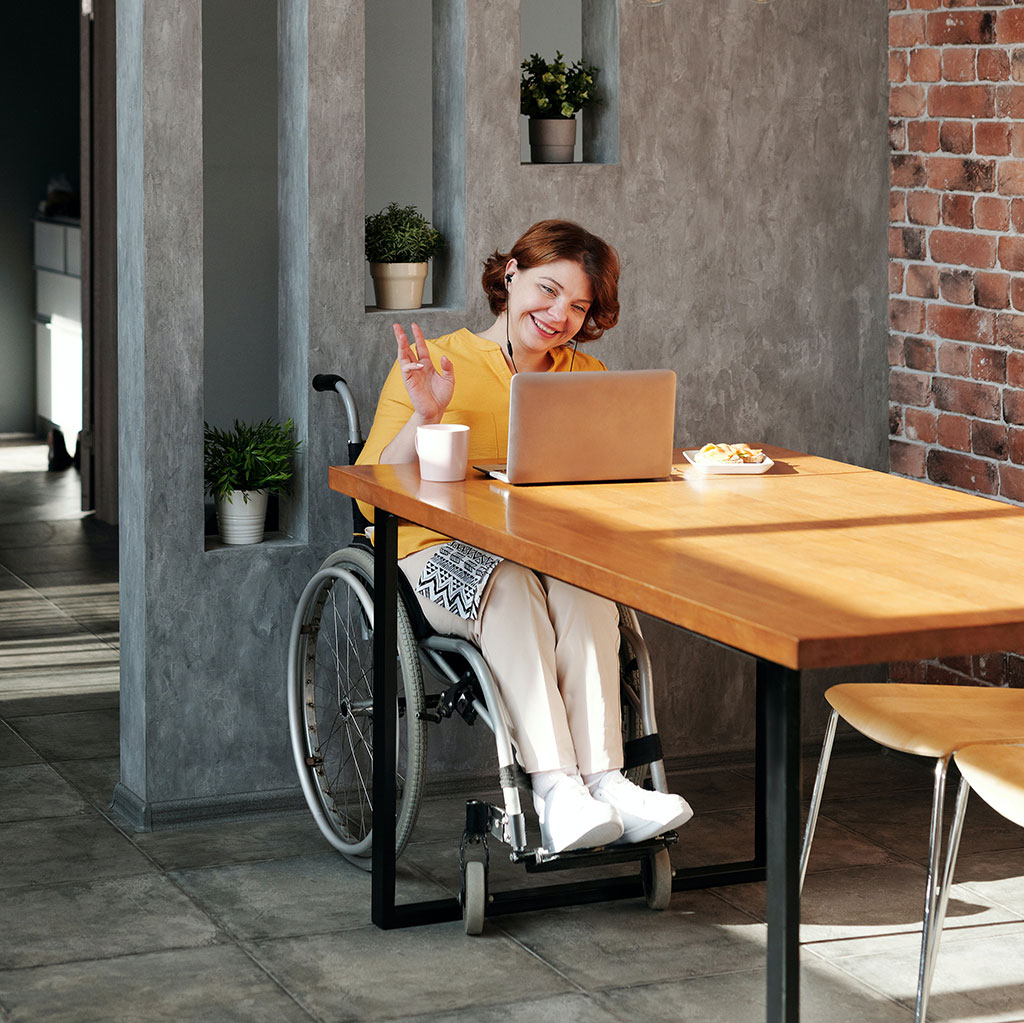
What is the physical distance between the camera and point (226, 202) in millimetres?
6496

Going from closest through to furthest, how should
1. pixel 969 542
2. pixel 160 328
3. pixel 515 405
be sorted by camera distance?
pixel 969 542, pixel 515 405, pixel 160 328

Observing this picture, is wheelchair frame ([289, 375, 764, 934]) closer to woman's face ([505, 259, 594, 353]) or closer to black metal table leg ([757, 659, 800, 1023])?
woman's face ([505, 259, 594, 353])

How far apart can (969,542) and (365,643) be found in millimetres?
1688

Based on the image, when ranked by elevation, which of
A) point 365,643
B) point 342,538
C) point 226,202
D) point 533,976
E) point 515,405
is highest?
point 226,202

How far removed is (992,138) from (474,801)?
1951 mm

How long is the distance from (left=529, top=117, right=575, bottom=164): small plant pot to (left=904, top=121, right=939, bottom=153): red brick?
2.73 feet

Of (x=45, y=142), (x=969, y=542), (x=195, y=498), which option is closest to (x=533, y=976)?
(x=969, y=542)

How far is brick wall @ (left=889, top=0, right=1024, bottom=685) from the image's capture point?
394 cm

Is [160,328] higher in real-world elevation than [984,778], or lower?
higher

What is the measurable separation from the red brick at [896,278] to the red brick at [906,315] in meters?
0.02

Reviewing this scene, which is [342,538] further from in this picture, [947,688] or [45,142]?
[45,142]

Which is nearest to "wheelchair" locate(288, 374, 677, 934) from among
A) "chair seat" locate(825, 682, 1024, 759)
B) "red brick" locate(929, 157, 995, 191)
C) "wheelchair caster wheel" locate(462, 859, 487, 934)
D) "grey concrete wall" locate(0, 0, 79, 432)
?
"wheelchair caster wheel" locate(462, 859, 487, 934)

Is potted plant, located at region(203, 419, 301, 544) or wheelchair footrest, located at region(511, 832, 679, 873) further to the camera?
potted plant, located at region(203, 419, 301, 544)

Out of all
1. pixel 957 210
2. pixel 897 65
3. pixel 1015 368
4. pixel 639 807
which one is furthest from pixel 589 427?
pixel 897 65
